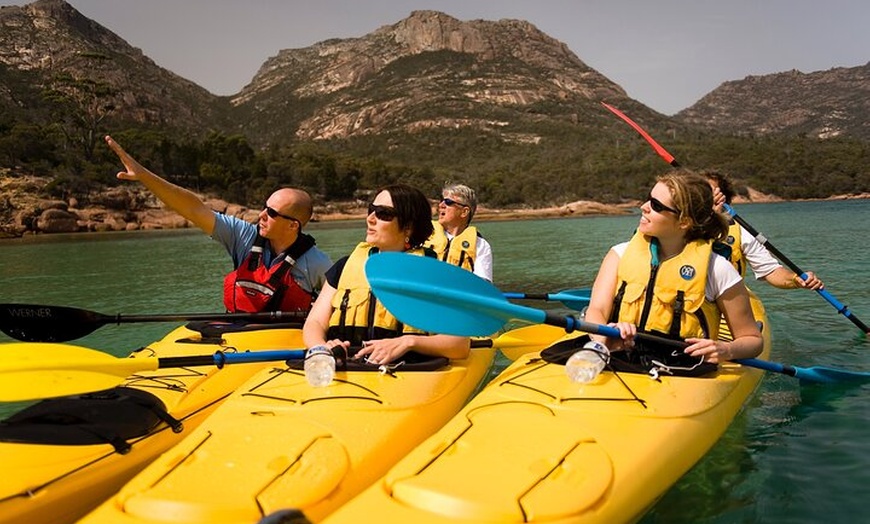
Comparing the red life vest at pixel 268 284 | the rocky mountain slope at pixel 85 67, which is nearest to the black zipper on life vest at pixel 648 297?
the red life vest at pixel 268 284

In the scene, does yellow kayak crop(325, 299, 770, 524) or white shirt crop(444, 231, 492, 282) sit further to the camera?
white shirt crop(444, 231, 492, 282)

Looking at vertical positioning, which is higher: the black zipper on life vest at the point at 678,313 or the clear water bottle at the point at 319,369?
the black zipper on life vest at the point at 678,313

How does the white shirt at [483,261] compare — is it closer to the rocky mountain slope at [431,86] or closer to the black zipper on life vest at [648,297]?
the black zipper on life vest at [648,297]

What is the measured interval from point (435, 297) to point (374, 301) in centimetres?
64

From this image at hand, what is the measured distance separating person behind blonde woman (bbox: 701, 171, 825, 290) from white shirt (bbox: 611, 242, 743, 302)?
7.10ft

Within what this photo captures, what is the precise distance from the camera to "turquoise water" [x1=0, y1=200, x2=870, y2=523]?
327 cm

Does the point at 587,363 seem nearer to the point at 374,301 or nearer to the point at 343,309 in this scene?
the point at 374,301

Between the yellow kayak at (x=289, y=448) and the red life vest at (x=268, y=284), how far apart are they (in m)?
1.50

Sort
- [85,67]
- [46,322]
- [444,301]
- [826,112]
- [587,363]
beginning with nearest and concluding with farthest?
1. [587,363]
2. [444,301]
3. [46,322]
4. [85,67]
5. [826,112]

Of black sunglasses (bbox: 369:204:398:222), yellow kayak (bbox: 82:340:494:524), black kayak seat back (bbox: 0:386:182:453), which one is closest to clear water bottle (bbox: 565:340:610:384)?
yellow kayak (bbox: 82:340:494:524)

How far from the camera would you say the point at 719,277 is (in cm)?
350

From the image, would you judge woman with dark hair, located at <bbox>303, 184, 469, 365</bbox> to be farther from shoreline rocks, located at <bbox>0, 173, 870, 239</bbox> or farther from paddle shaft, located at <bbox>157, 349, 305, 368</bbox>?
shoreline rocks, located at <bbox>0, 173, 870, 239</bbox>

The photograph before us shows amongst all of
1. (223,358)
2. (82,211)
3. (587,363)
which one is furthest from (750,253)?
(82,211)

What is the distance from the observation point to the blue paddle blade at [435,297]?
3260mm
